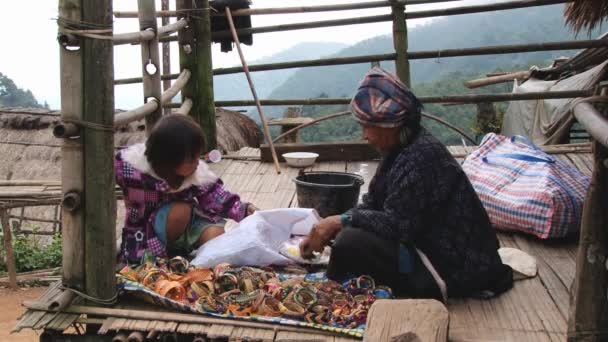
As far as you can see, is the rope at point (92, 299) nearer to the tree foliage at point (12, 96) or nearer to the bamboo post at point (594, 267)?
the bamboo post at point (594, 267)

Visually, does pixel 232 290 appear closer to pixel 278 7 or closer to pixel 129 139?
pixel 278 7

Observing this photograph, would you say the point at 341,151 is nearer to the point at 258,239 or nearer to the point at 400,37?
the point at 400,37

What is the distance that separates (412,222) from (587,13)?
3515 mm

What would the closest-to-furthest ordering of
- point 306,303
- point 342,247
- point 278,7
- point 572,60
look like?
point 306,303 < point 342,247 < point 278,7 < point 572,60

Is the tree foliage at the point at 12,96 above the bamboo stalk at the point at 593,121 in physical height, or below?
above

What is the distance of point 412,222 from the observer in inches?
87.0

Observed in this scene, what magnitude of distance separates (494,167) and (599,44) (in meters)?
2.12

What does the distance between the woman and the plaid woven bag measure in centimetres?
72

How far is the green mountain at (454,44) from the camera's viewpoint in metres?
29.7

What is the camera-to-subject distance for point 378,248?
2.24m

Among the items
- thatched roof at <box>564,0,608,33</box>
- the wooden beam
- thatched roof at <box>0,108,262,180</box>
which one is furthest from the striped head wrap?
thatched roof at <box>0,108,262,180</box>

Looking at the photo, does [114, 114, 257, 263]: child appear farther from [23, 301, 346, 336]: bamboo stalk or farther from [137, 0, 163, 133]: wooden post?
[137, 0, 163, 133]: wooden post

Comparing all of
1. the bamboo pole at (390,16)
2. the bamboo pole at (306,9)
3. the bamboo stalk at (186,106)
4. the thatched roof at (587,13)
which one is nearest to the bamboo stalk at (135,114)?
the bamboo stalk at (186,106)

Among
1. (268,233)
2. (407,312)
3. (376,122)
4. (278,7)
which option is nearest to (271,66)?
(278,7)
